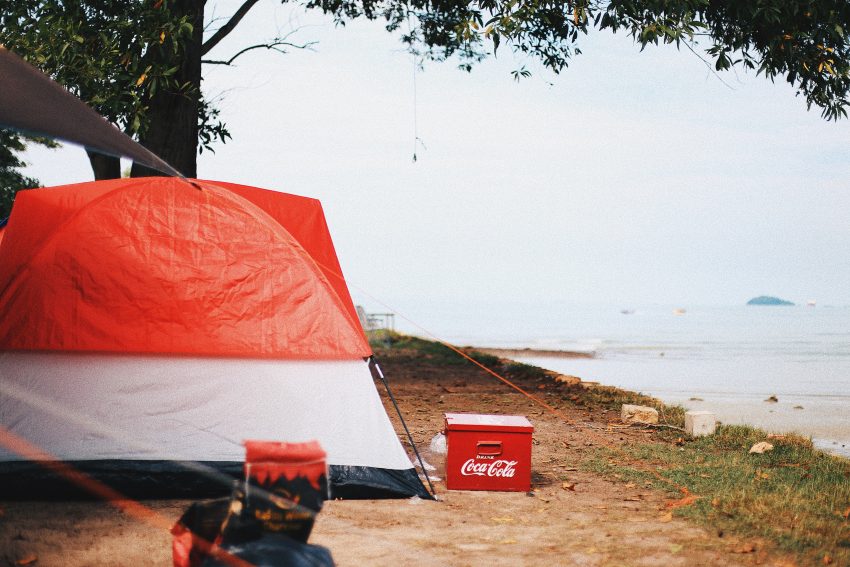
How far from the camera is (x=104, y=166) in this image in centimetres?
1138

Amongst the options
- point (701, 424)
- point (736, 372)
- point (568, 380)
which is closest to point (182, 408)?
point (701, 424)

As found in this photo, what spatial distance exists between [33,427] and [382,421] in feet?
7.36

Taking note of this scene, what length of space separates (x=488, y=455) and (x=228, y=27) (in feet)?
27.0

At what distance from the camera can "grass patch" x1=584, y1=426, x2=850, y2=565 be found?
188 inches

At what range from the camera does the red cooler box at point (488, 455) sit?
5812 millimetres

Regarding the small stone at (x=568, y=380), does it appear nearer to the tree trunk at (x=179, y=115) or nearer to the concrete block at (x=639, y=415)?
the concrete block at (x=639, y=415)

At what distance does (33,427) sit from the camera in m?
5.40

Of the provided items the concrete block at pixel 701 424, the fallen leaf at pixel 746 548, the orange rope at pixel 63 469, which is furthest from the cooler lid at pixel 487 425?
the concrete block at pixel 701 424

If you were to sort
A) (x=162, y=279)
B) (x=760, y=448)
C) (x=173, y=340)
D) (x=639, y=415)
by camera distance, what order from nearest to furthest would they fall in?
→ (x=173, y=340)
(x=162, y=279)
(x=760, y=448)
(x=639, y=415)

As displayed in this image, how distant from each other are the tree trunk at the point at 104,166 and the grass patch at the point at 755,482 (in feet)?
24.7

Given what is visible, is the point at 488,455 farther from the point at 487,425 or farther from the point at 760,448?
the point at 760,448

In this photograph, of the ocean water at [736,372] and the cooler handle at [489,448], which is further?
the ocean water at [736,372]

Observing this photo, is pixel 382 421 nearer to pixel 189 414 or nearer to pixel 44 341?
pixel 189 414

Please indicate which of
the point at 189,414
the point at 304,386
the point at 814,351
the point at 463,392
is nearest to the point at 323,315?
the point at 304,386
